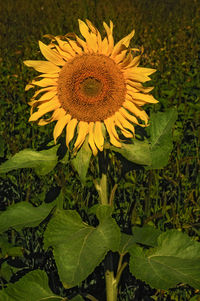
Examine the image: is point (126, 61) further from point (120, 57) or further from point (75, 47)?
point (75, 47)

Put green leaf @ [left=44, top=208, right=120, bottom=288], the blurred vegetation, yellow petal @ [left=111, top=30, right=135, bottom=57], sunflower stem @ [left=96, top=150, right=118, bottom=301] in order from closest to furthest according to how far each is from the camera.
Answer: green leaf @ [left=44, top=208, right=120, bottom=288], yellow petal @ [left=111, top=30, right=135, bottom=57], sunflower stem @ [left=96, top=150, right=118, bottom=301], the blurred vegetation

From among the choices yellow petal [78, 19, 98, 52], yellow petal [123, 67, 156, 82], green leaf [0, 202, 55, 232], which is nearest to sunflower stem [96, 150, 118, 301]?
green leaf [0, 202, 55, 232]

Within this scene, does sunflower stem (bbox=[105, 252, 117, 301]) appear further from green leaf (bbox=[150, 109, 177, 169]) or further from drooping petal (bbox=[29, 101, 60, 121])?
drooping petal (bbox=[29, 101, 60, 121])

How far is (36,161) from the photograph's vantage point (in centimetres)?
166

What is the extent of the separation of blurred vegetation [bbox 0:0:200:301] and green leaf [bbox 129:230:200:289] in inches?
8.3

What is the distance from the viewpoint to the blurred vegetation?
2205mm

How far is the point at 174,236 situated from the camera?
171cm

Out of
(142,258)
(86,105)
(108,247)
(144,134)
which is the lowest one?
(142,258)

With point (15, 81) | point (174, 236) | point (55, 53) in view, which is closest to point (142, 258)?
point (174, 236)

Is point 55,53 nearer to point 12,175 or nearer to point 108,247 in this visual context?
point 108,247

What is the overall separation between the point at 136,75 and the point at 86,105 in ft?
0.77

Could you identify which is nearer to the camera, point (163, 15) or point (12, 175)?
point (12, 175)

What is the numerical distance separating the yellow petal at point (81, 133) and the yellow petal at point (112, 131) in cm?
8

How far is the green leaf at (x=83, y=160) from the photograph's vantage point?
5.00ft
